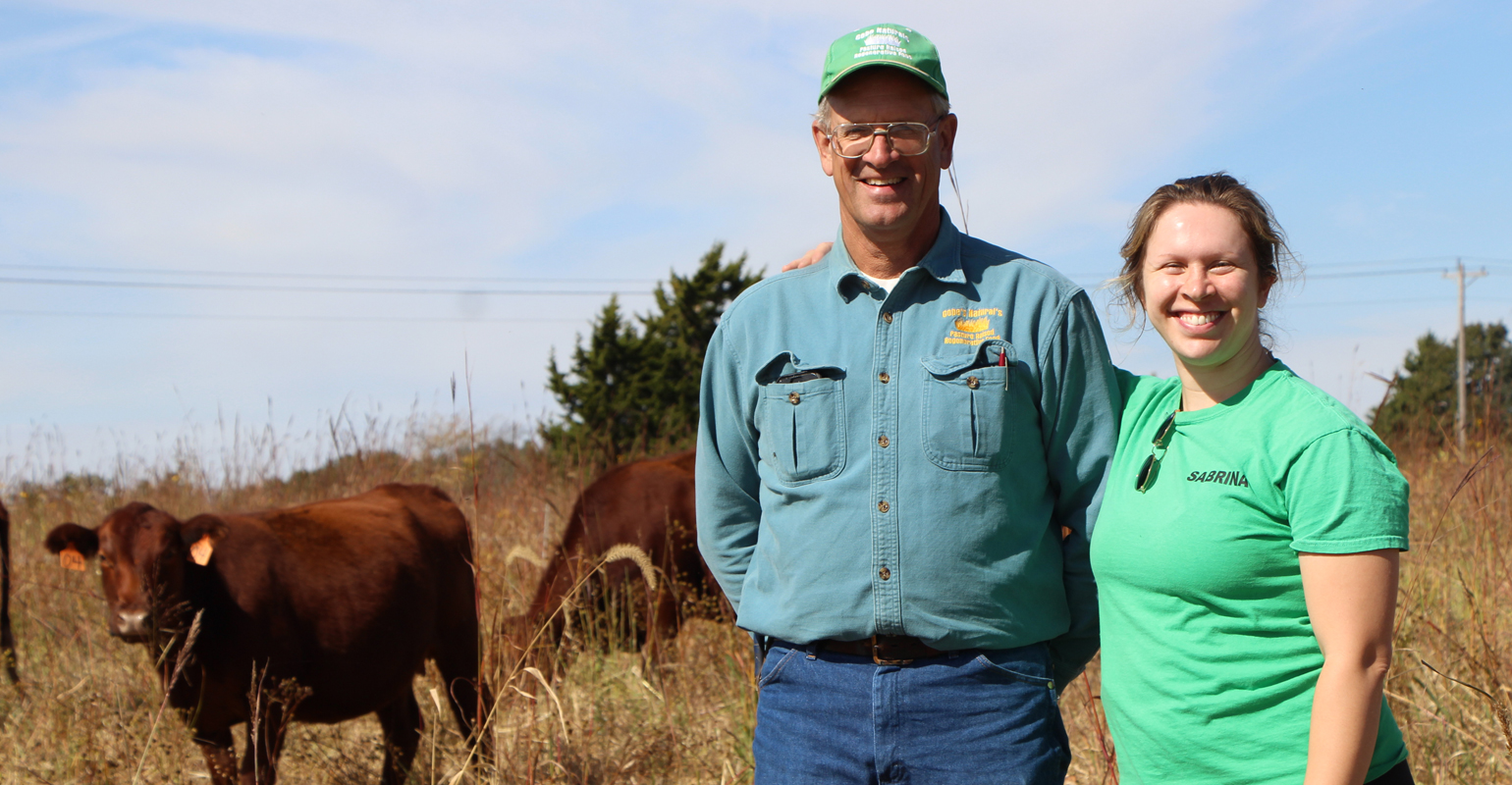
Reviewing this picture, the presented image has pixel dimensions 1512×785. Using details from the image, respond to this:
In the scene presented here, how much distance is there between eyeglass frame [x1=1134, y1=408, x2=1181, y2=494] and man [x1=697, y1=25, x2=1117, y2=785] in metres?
0.22

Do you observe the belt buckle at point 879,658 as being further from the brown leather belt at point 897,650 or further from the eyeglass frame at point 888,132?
the eyeglass frame at point 888,132

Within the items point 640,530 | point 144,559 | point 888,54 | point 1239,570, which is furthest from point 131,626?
point 1239,570

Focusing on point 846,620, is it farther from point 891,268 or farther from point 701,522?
point 891,268

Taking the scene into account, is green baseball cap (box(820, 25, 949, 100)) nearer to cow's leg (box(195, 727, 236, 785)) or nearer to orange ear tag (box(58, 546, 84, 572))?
cow's leg (box(195, 727, 236, 785))

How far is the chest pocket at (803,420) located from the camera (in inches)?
92.0

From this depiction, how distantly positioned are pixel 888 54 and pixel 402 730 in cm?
473

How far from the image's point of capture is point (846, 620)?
7.32ft

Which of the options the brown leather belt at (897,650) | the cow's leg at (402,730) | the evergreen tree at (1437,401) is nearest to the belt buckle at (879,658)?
the brown leather belt at (897,650)

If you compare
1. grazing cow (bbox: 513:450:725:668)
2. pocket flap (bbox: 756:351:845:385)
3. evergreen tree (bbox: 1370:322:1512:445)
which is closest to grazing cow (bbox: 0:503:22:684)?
grazing cow (bbox: 513:450:725:668)

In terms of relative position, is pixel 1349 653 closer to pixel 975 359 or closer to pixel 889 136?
pixel 975 359

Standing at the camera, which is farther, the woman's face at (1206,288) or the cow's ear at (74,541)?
the cow's ear at (74,541)

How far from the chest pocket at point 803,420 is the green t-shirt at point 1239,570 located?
0.64 m

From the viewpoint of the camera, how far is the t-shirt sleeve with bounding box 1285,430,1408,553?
63.2 inches

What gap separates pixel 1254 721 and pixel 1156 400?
682 mm
